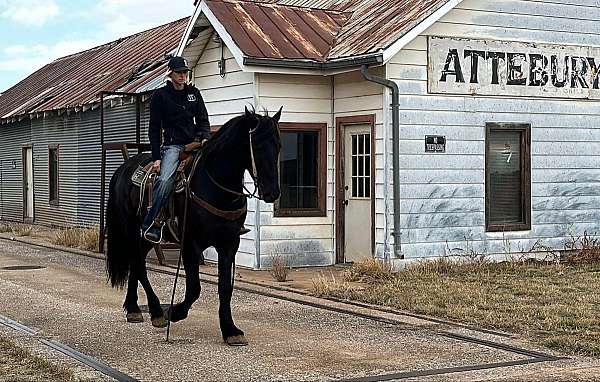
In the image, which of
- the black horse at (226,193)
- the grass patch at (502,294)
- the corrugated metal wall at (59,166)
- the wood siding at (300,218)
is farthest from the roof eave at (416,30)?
the corrugated metal wall at (59,166)

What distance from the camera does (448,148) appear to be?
15.5 m

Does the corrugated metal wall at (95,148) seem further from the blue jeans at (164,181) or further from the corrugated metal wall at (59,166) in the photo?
the blue jeans at (164,181)

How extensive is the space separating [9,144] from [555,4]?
20.6 metres

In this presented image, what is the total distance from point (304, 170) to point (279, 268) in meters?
2.35

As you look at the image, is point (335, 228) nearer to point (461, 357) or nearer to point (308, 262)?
point (308, 262)

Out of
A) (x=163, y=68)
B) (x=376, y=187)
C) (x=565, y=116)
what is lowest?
(x=376, y=187)

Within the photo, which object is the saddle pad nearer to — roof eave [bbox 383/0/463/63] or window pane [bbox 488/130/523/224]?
roof eave [bbox 383/0/463/63]

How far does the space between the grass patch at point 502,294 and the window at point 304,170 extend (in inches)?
82.7

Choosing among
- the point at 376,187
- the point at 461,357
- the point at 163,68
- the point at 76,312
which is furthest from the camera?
the point at 163,68

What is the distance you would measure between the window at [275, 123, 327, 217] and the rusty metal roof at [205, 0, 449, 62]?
1.34m

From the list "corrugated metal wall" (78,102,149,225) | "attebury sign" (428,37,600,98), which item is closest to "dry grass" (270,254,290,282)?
"attebury sign" (428,37,600,98)

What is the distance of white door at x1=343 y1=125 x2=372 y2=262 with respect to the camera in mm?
15609

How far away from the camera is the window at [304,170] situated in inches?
628

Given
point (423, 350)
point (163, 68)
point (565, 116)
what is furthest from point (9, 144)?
point (423, 350)
